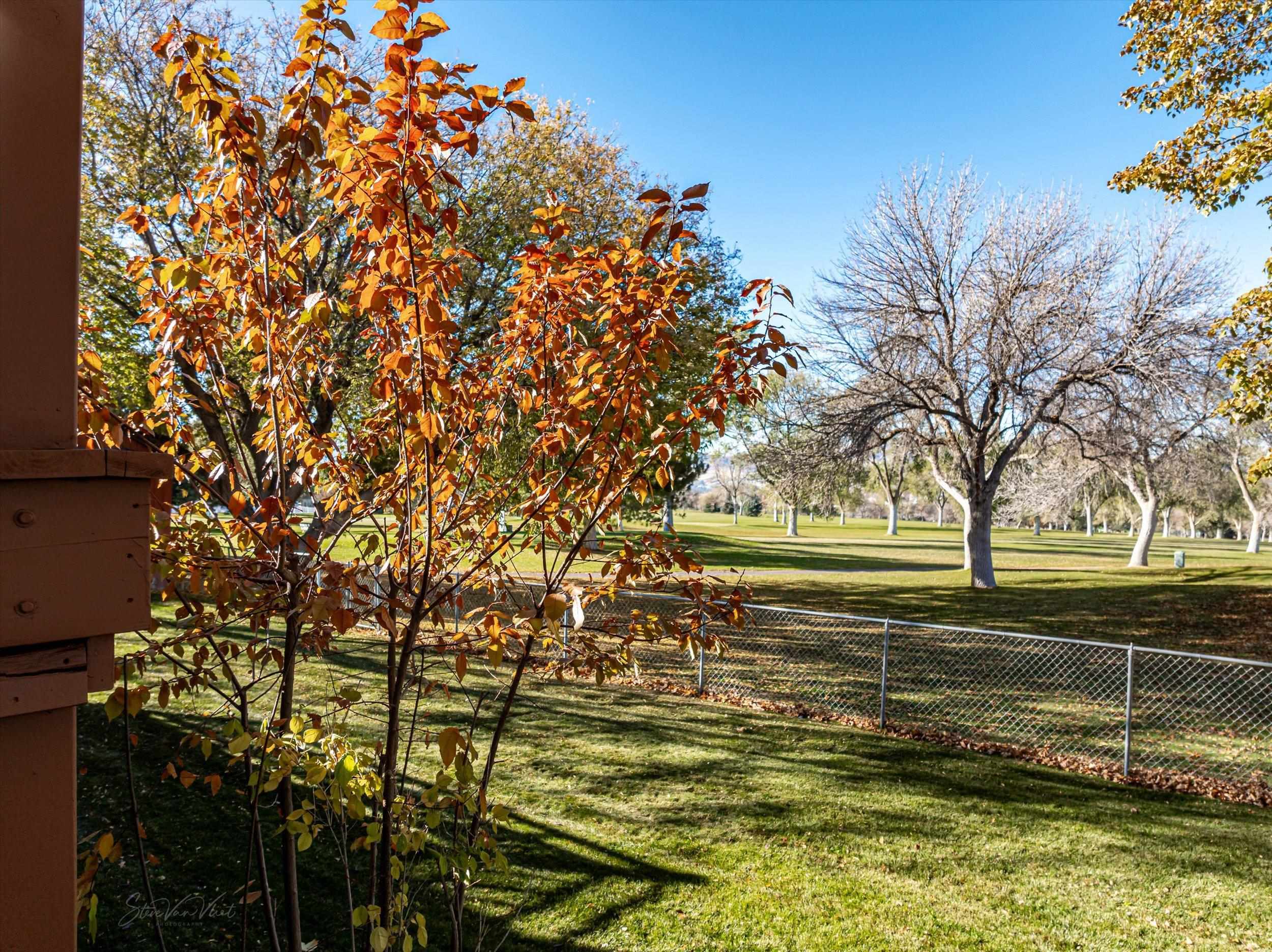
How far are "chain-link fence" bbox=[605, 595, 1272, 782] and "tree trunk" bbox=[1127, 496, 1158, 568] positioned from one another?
17088 millimetres

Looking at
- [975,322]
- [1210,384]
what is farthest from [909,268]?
[1210,384]

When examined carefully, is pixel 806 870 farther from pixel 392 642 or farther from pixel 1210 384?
pixel 1210 384

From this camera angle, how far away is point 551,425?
8.81ft

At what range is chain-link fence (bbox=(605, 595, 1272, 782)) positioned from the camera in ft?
25.9

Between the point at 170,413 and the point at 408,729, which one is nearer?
the point at 170,413

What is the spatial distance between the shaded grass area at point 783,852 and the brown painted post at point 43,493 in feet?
10.9

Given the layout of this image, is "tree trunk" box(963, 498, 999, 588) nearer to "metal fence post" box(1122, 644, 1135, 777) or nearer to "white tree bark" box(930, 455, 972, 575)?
"white tree bark" box(930, 455, 972, 575)

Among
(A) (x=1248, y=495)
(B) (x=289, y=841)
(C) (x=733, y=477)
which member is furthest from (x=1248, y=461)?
(C) (x=733, y=477)

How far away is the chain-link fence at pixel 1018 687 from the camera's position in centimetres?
789

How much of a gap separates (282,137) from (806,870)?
198 inches

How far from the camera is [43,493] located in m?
1.20

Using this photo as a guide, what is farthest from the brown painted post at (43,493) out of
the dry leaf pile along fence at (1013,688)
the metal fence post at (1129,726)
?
the metal fence post at (1129,726)

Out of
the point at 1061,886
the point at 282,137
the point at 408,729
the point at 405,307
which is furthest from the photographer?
the point at 408,729

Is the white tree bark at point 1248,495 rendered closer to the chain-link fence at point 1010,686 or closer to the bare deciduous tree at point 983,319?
the bare deciduous tree at point 983,319
